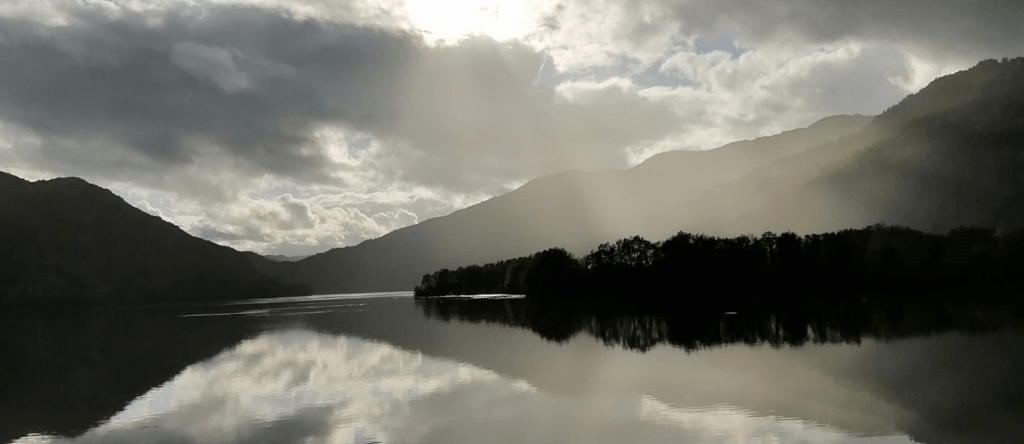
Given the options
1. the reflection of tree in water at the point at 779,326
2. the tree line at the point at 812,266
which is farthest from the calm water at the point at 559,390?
the tree line at the point at 812,266

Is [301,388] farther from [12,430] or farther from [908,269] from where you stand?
[908,269]

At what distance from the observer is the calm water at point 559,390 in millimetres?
20828

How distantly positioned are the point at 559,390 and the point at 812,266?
11631 centimetres

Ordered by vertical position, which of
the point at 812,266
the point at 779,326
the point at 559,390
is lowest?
the point at 559,390

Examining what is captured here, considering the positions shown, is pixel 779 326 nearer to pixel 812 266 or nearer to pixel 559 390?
pixel 559 390

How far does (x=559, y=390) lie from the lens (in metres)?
28.5

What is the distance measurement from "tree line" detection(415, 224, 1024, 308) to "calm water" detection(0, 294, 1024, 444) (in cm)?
7049

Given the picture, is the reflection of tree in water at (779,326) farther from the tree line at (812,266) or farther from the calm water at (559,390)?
the tree line at (812,266)

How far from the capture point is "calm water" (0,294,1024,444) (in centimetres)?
2083

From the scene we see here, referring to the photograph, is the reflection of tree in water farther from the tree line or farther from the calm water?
the tree line

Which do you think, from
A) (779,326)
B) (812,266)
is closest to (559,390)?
(779,326)

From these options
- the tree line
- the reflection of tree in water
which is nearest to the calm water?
the reflection of tree in water

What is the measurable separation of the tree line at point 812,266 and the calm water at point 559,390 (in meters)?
70.5

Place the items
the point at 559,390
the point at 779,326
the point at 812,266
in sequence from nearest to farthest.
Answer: the point at 559,390 → the point at 779,326 → the point at 812,266
